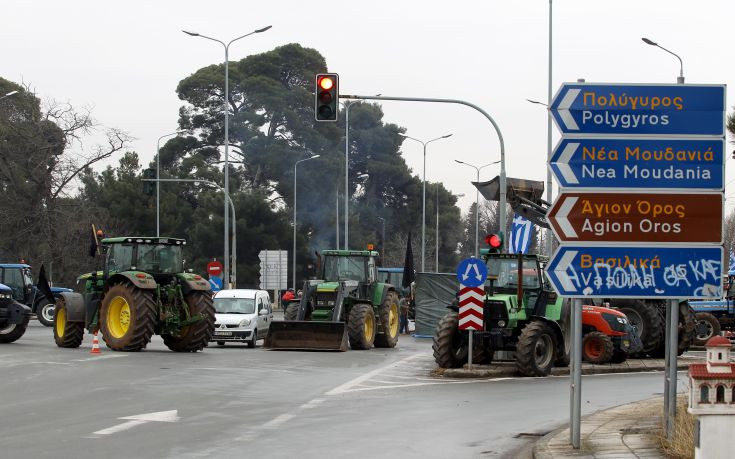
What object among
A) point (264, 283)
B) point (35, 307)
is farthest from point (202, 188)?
point (35, 307)

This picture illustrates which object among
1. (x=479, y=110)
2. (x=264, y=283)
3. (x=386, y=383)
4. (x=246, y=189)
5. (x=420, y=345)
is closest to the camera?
(x=386, y=383)

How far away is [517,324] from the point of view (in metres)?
24.0

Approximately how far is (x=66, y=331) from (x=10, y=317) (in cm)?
172

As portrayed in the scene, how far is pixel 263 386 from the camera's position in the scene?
65.0ft

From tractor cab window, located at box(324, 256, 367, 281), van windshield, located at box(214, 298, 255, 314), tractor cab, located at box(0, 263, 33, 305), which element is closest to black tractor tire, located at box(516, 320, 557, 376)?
tractor cab window, located at box(324, 256, 367, 281)

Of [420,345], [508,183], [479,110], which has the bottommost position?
[420,345]

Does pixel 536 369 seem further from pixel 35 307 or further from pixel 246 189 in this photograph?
pixel 246 189

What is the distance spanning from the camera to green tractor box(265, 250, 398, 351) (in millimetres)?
29984

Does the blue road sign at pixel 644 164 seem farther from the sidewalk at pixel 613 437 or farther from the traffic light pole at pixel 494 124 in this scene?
Result: the traffic light pole at pixel 494 124

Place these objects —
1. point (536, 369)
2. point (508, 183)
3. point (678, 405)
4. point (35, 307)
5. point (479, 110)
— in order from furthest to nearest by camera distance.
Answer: point (35, 307)
point (479, 110)
point (508, 183)
point (536, 369)
point (678, 405)

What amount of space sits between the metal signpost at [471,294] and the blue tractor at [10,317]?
474 inches

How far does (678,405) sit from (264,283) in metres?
50.3

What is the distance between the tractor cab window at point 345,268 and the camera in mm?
34188

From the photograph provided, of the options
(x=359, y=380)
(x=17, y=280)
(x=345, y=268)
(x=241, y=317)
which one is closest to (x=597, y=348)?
(x=359, y=380)
